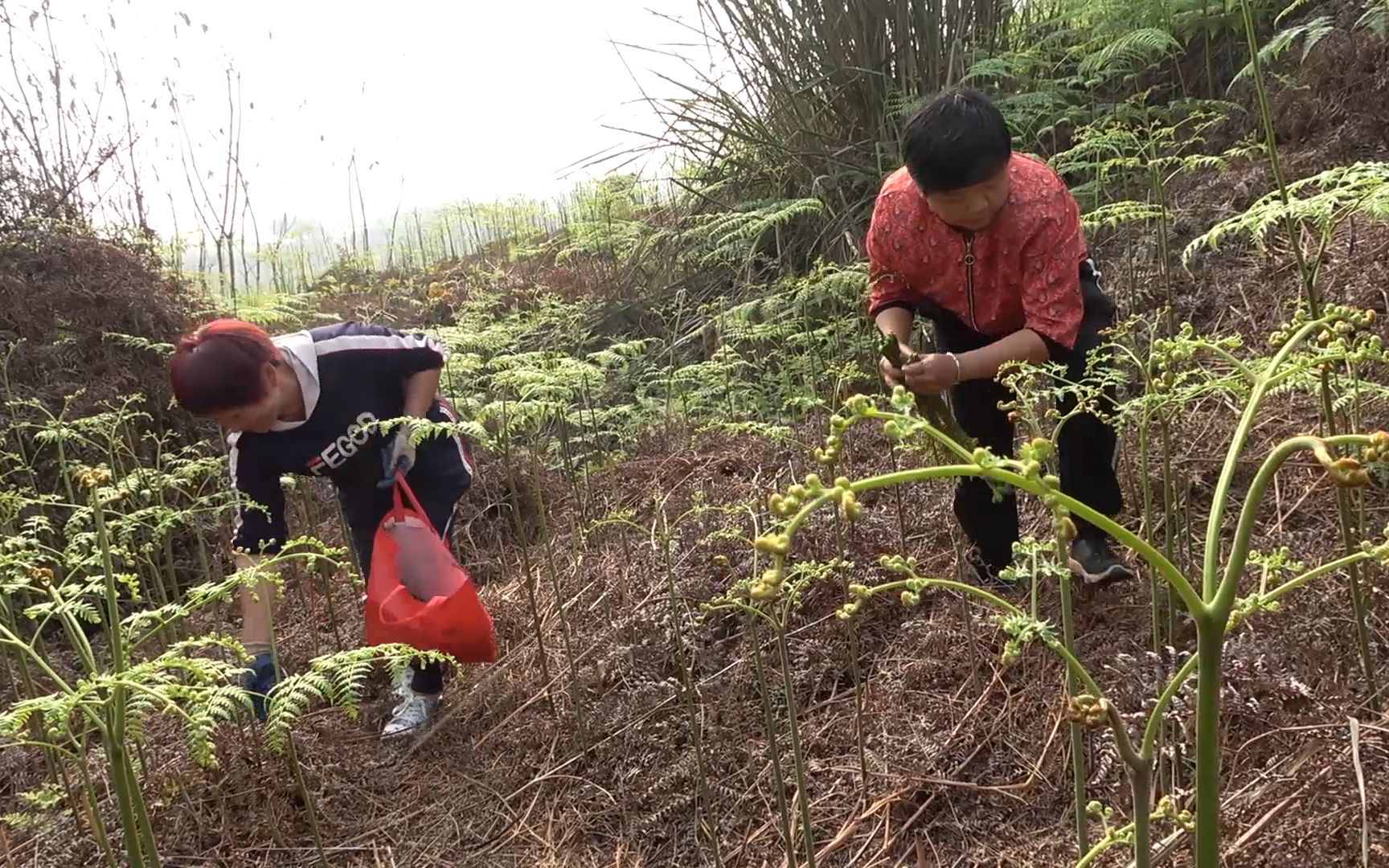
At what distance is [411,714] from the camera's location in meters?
3.16

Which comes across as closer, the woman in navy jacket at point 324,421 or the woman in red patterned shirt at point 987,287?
the woman in red patterned shirt at point 987,287

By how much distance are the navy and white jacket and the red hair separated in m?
0.25

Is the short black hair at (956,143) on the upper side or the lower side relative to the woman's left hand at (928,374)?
upper

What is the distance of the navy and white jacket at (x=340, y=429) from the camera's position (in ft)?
10.0

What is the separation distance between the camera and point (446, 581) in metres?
2.96

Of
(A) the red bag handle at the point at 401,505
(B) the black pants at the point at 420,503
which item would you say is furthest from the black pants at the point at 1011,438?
(B) the black pants at the point at 420,503

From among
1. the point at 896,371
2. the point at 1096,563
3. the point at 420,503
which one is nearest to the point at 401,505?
the point at 420,503

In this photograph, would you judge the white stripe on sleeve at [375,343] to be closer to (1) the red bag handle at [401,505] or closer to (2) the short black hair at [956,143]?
(1) the red bag handle at [401,505]

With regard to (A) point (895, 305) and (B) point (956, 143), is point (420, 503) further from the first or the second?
(B) point (956, 143)

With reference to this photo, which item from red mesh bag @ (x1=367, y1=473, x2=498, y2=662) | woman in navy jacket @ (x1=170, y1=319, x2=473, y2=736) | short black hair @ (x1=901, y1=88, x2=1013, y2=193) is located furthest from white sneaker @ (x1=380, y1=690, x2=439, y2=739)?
short black hair @ (x1=901, y1=88, x2=1013, y2=193)

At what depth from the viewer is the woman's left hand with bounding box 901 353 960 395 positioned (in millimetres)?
2301

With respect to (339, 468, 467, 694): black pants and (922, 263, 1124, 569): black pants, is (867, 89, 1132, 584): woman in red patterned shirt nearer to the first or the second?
(922, 263, 1124, 569): black pants

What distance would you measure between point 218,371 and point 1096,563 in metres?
2.69

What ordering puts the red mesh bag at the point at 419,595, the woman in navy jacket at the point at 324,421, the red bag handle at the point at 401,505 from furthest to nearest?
1. the red bag handle at the point at 401,505
2. the red mesh bag at the point at 419,595
3. the woman in navy jacket at the point at 324,421
